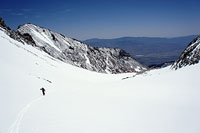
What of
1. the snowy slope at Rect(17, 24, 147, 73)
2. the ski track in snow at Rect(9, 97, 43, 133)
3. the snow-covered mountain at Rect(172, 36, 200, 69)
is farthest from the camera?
the snowy slope at Rect(17, 24, 147, 73)

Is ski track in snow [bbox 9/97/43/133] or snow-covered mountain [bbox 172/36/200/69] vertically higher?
snow-covered mountain [bbox 172/36/200/69]

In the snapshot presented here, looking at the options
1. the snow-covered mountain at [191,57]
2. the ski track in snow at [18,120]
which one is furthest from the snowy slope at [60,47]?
the ski track in snow at [18,120]

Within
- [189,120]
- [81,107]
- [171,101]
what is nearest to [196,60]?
[171,101]

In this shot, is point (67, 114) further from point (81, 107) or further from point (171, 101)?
point (171, 101)

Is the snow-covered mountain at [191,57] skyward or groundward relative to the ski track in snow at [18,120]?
skyward

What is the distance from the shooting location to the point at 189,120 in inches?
287

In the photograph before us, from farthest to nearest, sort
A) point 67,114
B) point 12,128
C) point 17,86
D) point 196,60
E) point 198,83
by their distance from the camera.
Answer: point 196,60 → point 17,86 → point 198,83 → point 67,114 → point 12,128

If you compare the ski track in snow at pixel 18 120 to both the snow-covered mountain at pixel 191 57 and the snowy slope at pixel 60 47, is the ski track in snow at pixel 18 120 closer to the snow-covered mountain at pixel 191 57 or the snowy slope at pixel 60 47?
the snow-covered mountain at pixel 191 57

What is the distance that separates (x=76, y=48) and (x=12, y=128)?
86292 mm

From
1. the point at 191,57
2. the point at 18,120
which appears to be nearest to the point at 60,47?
Result: the point at 191,57

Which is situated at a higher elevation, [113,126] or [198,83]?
[198,83]

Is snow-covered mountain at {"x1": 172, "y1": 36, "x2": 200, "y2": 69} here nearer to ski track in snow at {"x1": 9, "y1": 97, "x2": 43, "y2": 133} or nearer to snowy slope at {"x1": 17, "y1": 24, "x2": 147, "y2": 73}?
ski track in snow at {"x1": 9, "y1": 97, "x2": 43, "y2": 133}

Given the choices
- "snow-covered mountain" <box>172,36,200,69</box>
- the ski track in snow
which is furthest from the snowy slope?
the ski track in snow

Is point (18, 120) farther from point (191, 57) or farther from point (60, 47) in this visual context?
point (60, 47)
